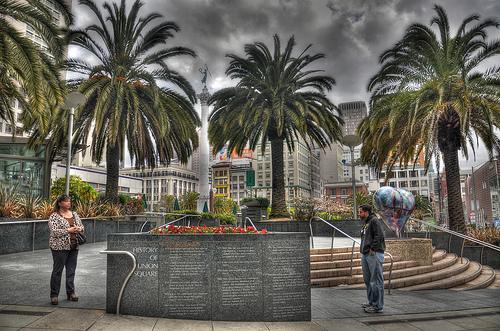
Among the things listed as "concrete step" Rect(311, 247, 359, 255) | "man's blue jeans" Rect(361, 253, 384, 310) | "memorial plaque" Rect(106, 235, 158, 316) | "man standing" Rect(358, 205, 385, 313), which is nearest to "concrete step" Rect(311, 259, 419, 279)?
"concrete step" Rect(311, 247, 359, 255)

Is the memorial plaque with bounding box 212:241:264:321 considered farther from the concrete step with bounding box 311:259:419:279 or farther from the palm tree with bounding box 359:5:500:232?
the palm tree with bounding box 359:5:500:232

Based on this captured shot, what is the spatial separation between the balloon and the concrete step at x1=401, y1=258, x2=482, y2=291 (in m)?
1.90

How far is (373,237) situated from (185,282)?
346cm

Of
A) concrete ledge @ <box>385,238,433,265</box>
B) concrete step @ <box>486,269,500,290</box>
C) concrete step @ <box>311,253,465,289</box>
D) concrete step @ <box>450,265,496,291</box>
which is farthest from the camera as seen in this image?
concrete ledge @ <box>385,238,433,265</box>

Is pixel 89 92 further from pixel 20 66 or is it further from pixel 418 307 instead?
pixel 418 307

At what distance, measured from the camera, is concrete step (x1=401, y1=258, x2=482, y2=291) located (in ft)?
32.1

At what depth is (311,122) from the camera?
73.7 ft

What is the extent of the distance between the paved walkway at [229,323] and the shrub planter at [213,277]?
189mm

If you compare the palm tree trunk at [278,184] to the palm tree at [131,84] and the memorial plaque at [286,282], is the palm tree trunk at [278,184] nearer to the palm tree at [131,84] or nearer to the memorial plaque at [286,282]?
the palm tree at [131,84]

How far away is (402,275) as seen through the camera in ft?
33.0

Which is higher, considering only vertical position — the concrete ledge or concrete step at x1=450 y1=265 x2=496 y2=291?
the concrete ledge

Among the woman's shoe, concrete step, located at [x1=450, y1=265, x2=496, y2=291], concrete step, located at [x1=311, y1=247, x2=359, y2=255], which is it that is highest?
concrete step, located at [x1=311, y1=247, x2=359, y2=255]

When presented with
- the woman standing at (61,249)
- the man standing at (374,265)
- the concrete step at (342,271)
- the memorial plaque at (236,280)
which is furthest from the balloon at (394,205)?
the woman standing at (61,249)

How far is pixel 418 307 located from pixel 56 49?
11.8 meters
